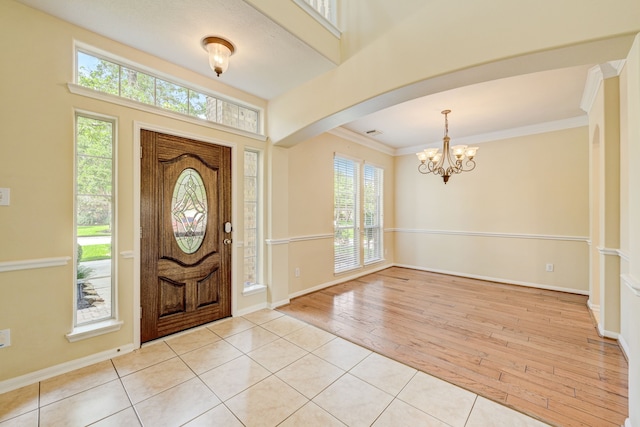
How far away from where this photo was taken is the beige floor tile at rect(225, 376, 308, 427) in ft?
5.30

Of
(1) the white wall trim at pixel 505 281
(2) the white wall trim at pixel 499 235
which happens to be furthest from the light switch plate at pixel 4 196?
(1) the white wall trim at pixel 505 281

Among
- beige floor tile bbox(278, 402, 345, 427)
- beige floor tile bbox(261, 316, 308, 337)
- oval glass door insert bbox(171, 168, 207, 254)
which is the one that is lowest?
beige floor tile bbox(278, 402, 345, 427)

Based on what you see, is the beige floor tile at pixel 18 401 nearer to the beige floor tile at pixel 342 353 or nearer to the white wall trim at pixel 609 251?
the beige floor tile at pixel 342 353

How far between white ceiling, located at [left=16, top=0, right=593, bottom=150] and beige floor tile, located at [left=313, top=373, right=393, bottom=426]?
290 centimetres

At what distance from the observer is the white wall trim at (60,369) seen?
1841 mm

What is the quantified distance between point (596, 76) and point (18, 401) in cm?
569

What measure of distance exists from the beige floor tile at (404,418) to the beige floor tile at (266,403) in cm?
53

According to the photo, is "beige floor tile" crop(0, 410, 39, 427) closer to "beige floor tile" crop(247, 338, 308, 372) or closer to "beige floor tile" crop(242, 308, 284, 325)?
"beige floor tile" crop(247, 338, 308, 372)

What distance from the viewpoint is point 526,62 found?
1758 mm

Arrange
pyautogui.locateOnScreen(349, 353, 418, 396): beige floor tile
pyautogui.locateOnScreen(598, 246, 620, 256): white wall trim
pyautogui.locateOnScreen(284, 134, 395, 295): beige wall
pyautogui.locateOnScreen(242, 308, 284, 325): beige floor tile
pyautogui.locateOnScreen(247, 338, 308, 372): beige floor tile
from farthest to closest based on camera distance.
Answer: pyautogui.locateOnScreen(284, 134, 395, 295): beige wall < pyautogui.locateOnScreen(242, 308, 284, 325): beige floor tile < pyautogui.locateOnScreen(598, 246, 620, 256): white wall trim < pyautogui.locateOnScreen(247, 338, 308, 372): beige floor tile < pyautogui.locateOnScreen(349, 353, 418, 396): beige floor tile

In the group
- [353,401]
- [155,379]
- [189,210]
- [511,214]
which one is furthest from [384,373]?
[511,214]

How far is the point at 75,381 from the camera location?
195cm

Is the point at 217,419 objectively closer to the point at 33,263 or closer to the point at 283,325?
the point at 283,325

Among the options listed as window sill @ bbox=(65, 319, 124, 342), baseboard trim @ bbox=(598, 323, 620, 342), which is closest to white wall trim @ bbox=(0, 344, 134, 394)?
window sill @ bbox=(65, 319, 124, 342)
